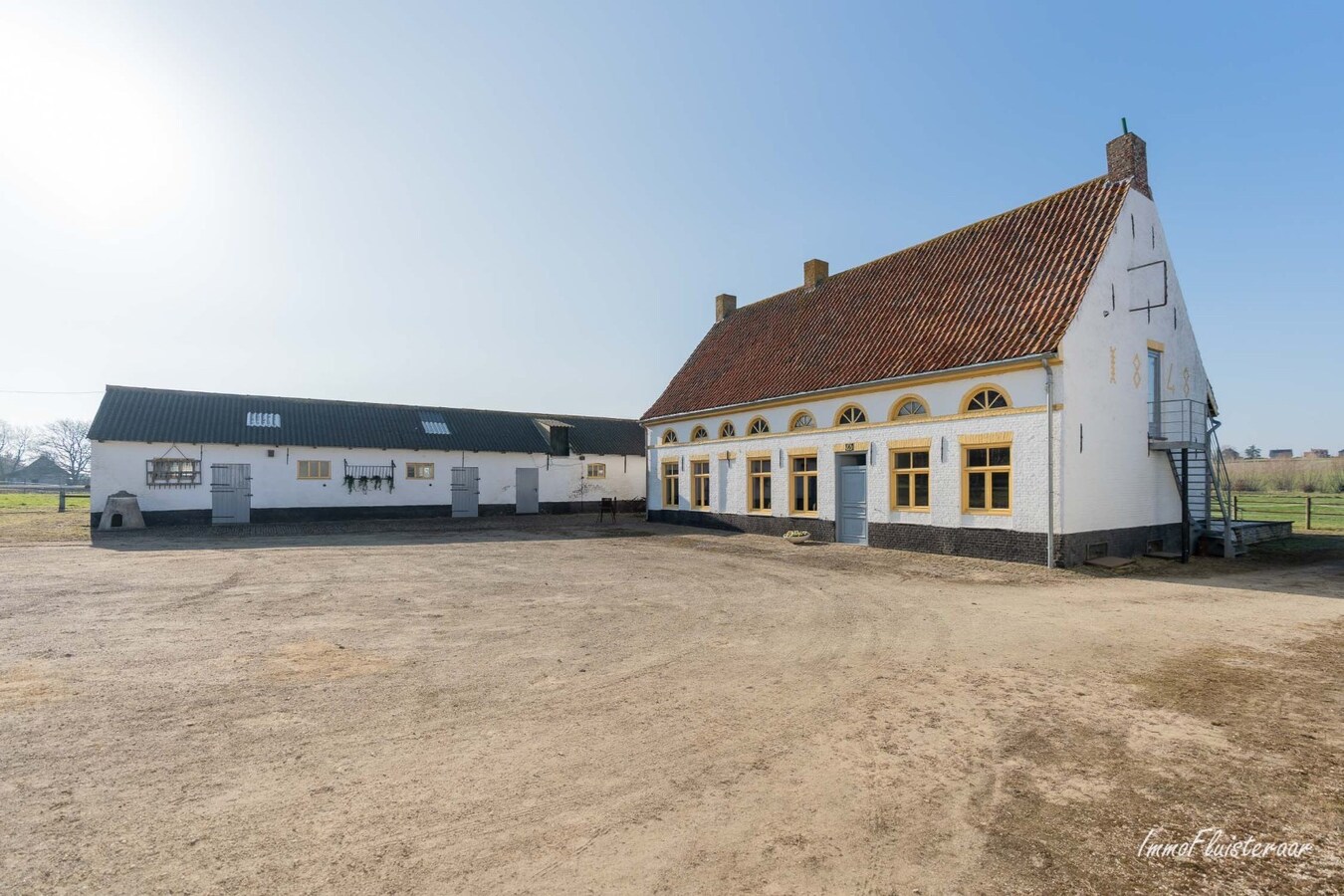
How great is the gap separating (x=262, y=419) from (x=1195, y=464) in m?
32.1

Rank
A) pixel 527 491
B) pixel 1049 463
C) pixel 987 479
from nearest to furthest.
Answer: pixel 1049 463 → pixel 987 479 → pixel 527 491

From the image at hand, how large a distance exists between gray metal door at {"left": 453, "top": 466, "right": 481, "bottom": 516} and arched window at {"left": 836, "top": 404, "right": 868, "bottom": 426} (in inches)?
729

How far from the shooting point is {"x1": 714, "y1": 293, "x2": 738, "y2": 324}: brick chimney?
29.4 m

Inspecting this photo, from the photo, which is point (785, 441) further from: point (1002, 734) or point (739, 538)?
point (1002, 734)

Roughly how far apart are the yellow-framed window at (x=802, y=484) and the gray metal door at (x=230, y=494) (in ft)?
68.5

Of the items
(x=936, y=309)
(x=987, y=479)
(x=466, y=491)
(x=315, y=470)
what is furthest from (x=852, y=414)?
(x=315, y=470)

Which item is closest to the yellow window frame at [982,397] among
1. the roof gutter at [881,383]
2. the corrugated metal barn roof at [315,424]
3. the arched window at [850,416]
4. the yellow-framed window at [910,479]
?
the roof gutter at [881,383]

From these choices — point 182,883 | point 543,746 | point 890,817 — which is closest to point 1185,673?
point 890,817

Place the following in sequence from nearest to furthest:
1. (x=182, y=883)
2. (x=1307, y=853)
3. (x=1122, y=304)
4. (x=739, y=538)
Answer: (x=182, y=883), (x=1307, y=853), (x=1122, y=304), (x=739, y=538)

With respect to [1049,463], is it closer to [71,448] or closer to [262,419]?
[262,419]

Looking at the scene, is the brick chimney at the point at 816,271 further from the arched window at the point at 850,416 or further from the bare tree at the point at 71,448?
the bare tree at the point at 71,448

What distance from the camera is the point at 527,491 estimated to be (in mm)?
32375

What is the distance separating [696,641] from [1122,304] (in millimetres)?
14265

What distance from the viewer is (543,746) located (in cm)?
464
